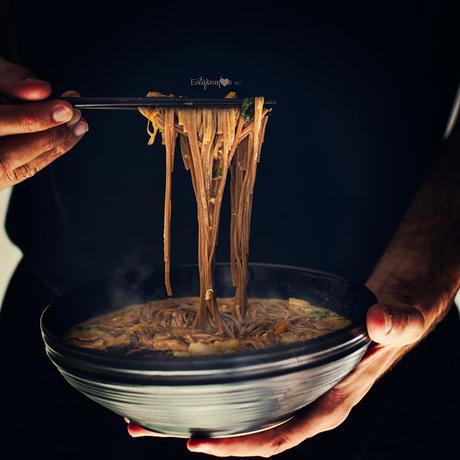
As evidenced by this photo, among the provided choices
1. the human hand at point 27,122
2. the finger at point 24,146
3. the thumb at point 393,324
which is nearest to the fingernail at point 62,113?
the human hand at point 27,122

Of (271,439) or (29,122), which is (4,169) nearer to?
(29,122)

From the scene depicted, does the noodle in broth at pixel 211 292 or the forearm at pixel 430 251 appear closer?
the noodle in broth at pixel 211 292

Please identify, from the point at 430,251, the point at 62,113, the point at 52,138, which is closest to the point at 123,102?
the point at 62,113

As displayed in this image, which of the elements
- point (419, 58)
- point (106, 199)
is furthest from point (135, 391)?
point (419, 58)

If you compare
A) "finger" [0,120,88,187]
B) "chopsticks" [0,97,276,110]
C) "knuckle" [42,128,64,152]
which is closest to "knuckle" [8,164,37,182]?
"finger" [0,120,88,187]

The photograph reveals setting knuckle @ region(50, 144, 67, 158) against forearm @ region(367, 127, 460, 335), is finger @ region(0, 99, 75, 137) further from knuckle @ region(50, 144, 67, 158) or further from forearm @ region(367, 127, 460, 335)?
forearm @ region(367, 127, 460, 335)

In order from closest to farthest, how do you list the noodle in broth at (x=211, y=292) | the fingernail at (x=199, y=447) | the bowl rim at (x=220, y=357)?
1. the bowl rim at (x=220, y=357)
2. the fingernail at (x=199, y=447)
3. the noodle in broth at (x=211, y=292)

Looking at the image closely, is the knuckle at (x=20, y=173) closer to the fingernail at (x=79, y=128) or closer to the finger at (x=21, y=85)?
the fingernail at (x=79, y=128)

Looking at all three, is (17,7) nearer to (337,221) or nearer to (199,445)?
(337,221)
